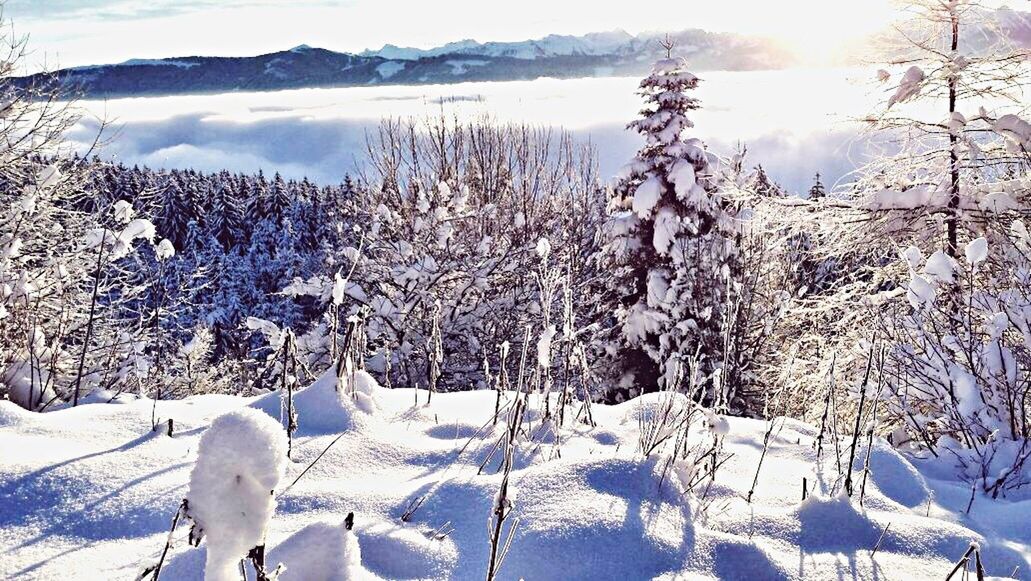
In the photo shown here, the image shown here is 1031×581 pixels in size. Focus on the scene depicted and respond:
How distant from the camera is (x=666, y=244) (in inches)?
583

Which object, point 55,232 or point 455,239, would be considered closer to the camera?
point 55,232

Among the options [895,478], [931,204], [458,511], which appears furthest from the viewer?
[931,204]

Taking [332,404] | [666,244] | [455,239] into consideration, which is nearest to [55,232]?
[455,239]

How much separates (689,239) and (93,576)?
14031mm

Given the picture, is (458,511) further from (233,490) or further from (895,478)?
(895,478)

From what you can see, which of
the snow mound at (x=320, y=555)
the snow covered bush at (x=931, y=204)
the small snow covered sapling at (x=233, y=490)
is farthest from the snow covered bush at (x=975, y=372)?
the small snow covered sapling at (x=233, y=490)

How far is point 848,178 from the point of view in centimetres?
847

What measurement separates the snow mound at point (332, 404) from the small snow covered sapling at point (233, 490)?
2137 millimetres

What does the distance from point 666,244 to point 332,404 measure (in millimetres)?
12353

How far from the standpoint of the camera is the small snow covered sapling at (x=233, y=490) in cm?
91

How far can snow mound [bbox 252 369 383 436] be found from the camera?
3102 millimetres

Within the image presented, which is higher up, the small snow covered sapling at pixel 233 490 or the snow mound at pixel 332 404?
the small snow covered sapling at pixel 233 490

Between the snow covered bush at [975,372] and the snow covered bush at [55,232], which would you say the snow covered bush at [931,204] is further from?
the snow covered bush at [55,232]

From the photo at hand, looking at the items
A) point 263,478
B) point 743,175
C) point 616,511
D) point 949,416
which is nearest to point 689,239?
point 743,175
